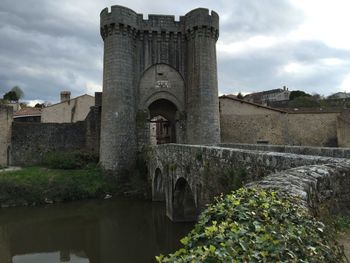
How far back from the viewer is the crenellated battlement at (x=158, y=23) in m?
19.6

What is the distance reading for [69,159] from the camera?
19.9 metres

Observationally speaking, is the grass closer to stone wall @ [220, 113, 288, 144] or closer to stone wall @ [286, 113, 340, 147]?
stone wall @ [220, 113, 288, 144]

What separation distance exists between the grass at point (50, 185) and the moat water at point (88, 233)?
812 mm

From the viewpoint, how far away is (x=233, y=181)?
21.5ft

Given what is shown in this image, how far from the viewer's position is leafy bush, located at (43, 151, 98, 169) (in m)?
19.7

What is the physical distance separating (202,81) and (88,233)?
11969 mm

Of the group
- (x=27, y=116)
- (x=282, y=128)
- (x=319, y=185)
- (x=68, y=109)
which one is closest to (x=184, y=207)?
(x=319, y=185)

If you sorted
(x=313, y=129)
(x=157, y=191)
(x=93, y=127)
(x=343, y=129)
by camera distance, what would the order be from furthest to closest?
1. (x=313, y=129)
2. (x=343, y=129)
3. (x=93, y=127)
4. (x=157, y=191)

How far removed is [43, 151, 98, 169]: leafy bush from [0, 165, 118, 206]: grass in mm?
697

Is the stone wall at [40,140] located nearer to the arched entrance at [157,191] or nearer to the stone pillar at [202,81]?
the arched entrance at [157,191]

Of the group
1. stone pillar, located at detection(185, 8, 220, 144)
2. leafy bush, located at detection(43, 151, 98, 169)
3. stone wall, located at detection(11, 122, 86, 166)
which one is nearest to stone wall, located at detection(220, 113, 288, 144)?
stone pillar, located at detection(185, 8, 220, 144)

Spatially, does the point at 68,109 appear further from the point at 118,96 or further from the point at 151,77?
the point at 118,96

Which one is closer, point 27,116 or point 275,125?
point 275,125

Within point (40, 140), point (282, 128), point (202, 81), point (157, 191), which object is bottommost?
point (157, 191)
